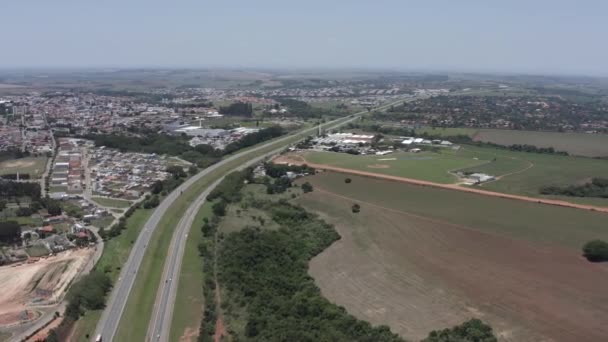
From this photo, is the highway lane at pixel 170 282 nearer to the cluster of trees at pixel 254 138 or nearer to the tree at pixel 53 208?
the tree at pixel 53 208

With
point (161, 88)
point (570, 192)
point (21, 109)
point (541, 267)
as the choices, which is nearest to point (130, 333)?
point (541, 267)

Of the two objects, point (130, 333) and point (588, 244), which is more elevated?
point (588, 244)

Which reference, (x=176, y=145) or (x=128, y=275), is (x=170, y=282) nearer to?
(x=128, y=275)

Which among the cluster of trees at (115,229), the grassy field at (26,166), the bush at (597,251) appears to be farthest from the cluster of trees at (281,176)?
the grassy field at (26,166)

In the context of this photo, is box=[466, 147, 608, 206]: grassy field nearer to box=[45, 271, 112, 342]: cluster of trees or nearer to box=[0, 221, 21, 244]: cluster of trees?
box=[45, 271, 112, 342]: cluster of trees

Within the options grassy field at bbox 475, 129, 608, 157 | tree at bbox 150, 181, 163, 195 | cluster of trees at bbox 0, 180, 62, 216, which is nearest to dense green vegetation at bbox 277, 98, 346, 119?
grassy field at bbox 475, 129, 608, 157

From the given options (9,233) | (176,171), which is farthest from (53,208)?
(176,171)

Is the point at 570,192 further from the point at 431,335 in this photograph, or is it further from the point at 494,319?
the point at 431,335

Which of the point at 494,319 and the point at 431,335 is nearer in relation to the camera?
the point at 431,335
